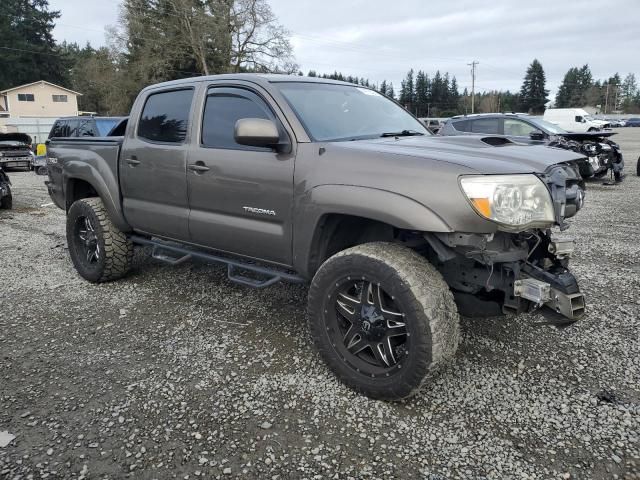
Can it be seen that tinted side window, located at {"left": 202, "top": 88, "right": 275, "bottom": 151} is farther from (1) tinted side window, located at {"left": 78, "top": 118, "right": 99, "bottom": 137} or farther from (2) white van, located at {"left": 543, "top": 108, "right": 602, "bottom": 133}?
(2) white van, located at {"left": 543, "top": 108, "right": 602, "bottom": 133}

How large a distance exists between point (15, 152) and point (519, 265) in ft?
67.6

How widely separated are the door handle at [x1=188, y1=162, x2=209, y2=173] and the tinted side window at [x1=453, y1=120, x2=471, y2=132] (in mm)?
10413

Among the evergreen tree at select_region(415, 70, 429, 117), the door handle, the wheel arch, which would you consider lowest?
the wheel arch

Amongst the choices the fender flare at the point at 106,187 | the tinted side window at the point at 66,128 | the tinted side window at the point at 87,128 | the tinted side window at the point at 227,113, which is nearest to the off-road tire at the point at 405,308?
the tinted side window at the point at 227,113

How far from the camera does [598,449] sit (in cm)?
243

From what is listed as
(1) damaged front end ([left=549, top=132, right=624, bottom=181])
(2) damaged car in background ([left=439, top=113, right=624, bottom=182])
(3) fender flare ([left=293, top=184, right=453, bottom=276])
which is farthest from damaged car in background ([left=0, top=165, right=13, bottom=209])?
(1) damaged front end ([left=549, top=132, right=624, bottom=181])

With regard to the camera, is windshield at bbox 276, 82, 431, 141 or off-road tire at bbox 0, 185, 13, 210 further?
off-road tire at bbox 0, 185, 13, 210

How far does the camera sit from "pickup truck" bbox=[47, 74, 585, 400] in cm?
260

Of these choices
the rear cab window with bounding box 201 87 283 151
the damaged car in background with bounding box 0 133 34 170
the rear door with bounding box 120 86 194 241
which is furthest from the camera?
the damaged car in background with bounding box 0 133 34 170

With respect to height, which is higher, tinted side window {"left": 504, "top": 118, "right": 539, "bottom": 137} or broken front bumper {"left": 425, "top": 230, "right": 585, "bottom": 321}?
tinted side window {"left": 504, "top": 118, "right": 539, "bottom": 137}

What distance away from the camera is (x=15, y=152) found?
18703 mm

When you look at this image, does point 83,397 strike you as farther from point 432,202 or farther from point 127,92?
point 127,92

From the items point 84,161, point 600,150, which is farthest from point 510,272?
point 600,150

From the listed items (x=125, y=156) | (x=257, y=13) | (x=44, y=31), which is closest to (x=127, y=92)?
(x=257, y=13)
